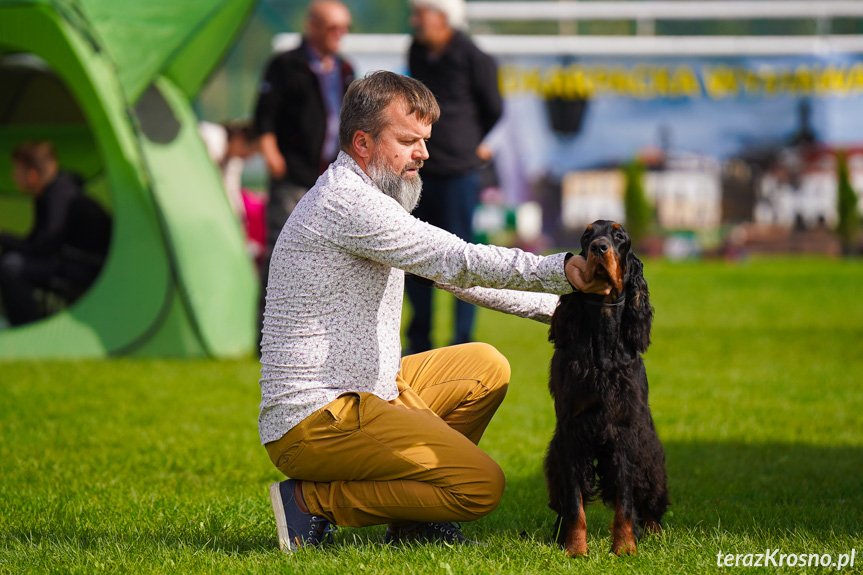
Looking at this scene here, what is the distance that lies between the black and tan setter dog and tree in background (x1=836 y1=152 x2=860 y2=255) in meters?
19.3

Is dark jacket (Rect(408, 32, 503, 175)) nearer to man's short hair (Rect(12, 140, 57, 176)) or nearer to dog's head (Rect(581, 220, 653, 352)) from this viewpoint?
man's short hair (Rect(12, 140, 57, 176))

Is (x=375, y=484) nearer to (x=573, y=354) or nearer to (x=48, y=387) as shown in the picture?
(x=573, y=354)

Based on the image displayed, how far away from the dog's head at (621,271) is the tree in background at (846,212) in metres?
19.3

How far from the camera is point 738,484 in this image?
3.78 m

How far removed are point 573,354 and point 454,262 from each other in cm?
46

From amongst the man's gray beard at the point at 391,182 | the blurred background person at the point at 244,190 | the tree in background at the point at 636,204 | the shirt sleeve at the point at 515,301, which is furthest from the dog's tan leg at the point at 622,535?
the tree in background at the point at 636,204

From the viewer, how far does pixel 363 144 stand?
9.41ft

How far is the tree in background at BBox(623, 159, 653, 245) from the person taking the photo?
21.1 m

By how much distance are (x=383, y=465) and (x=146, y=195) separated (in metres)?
4.36

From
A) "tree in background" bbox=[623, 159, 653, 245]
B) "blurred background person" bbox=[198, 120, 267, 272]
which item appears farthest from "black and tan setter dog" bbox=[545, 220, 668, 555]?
"tree in background" bbox=[623, 159, 653, 245]

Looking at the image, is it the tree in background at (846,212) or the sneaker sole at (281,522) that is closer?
the sneaker sole at (281,522)

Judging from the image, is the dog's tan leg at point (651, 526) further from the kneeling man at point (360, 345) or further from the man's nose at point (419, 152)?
the man's nose at point (419, 152)

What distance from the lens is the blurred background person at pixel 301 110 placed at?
20.7 ft

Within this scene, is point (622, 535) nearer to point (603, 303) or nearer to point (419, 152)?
point (603, 303)
